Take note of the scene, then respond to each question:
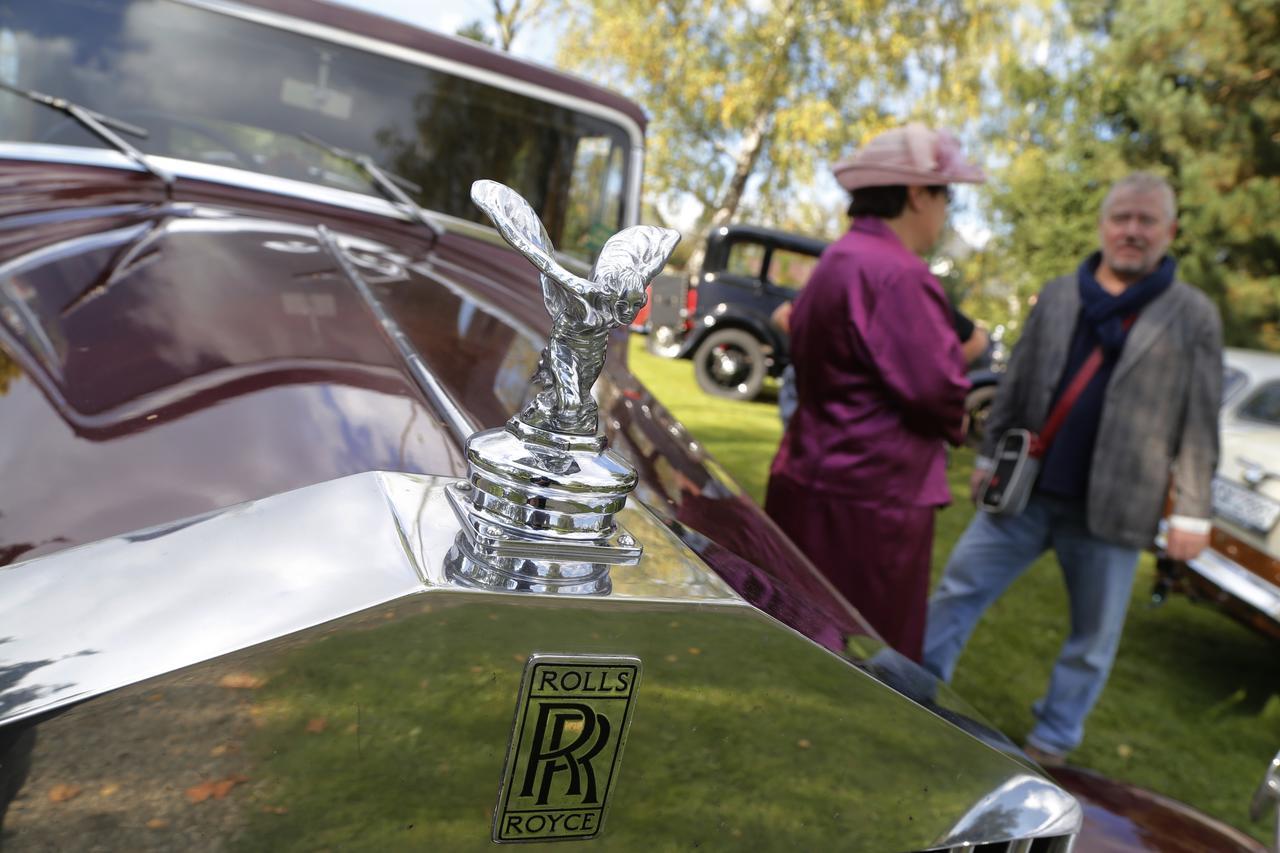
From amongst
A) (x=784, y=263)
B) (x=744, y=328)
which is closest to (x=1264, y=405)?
(x=744, y=328)

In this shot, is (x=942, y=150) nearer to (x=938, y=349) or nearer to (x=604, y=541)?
(x=938, y=349)

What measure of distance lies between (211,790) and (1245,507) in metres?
4.10

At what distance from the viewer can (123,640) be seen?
70 centimetres

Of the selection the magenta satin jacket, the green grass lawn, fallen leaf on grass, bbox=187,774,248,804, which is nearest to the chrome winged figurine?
fallen leaf on grass, bbox=187,774,248,804

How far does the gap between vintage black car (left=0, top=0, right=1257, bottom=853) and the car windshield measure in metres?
0.56

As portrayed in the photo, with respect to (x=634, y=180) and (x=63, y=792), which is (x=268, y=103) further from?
(x=63, y=792)

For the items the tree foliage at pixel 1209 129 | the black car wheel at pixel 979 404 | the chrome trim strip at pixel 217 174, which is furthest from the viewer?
the tree foliage at pixel 1209 129

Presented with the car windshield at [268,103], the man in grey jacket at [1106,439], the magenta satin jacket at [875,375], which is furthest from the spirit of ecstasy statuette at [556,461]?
the man in grey jacket at [1106,439]

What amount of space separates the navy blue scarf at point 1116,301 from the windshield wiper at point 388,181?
1.77 m

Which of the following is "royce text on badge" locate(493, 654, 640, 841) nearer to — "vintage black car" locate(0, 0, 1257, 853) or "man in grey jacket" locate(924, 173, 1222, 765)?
"vintage black car" locate(0, 0, 1257, 853)

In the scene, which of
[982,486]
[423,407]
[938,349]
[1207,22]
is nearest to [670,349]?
[1207,22]

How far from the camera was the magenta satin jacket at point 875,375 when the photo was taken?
81.7 inches

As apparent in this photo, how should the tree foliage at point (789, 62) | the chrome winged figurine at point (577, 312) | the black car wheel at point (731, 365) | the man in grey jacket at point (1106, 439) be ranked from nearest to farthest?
1. the chrome winged figurine at point (577, 312)
2. the man in grey jacket at point (1106, 439)
3. the black car wheel at point (731, 365)
4. the tree foliage at point (789, 62)

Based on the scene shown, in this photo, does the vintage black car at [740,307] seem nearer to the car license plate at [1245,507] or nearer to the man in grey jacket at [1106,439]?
the car license plate at [1245,507]
